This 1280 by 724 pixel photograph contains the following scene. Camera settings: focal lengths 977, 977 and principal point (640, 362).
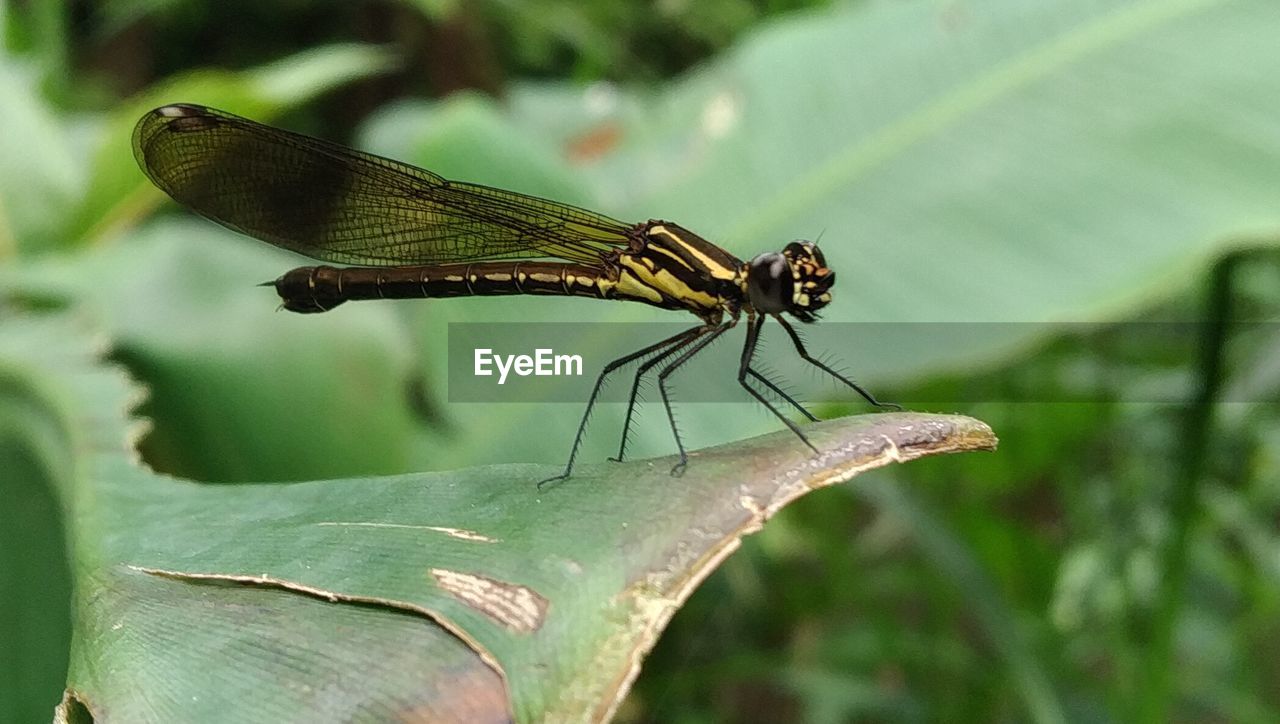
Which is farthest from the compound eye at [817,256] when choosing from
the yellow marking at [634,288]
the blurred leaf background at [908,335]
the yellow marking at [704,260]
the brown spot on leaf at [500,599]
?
the brown spot on leaf at [500,599]

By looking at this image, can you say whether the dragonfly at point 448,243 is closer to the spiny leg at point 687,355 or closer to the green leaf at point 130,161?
the spiny leg at point 687,355

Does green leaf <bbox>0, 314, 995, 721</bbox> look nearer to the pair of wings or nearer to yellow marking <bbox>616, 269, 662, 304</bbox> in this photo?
yellow marking <bbox>616, 269, 662, 304</bbox>

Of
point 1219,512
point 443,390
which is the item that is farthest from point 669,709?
point 1219,512

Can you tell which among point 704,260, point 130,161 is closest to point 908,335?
point 704,260

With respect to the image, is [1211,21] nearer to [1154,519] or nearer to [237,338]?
[1154,519]

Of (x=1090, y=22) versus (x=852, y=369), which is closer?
(x=852, y=369)
